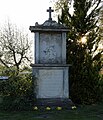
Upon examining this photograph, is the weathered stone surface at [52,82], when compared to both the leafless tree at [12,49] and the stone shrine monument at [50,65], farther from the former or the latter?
the leafless tree at [12,49]

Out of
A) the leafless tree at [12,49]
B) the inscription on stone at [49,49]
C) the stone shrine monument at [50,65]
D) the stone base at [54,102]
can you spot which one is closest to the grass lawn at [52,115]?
the stone base at [54,102]

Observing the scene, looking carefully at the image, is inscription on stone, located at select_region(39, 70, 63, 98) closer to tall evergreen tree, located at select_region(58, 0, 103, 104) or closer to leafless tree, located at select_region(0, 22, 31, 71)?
tall evergreen tree, located at select_region(58, 0, 103, 104)

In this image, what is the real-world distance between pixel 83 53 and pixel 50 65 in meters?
2.24

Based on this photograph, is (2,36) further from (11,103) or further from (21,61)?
(11,103)

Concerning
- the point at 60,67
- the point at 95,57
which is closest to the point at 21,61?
the point at 95,57

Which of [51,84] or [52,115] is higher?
[51,84]

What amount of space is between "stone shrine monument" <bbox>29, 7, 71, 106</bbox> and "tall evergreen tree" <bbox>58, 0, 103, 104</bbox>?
1081 mm

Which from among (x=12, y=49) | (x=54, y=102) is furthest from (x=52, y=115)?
(x=12, y=49)

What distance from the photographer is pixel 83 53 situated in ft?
46.2

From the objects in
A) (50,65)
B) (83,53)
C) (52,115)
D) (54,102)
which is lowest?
(52,115)

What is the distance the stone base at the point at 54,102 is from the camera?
476 inches

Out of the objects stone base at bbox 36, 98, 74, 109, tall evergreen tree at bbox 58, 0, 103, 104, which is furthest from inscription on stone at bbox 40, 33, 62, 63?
stone base at bbox 36, 98, 74, 109

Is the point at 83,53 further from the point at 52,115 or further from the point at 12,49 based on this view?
the point at 12,49

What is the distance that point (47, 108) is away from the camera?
11.5 meters
